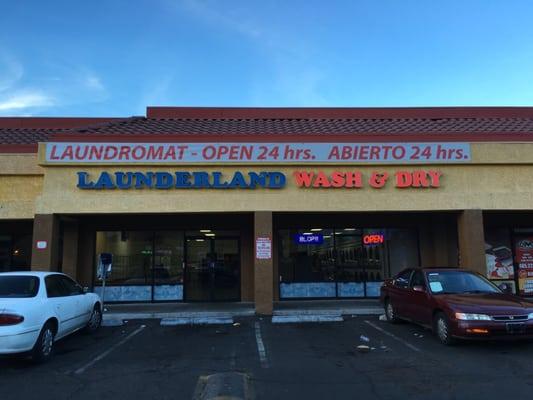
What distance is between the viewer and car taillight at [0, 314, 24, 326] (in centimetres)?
755

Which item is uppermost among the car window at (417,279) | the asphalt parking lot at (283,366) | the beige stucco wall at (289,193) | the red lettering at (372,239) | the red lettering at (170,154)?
the red lettering at (170,154)

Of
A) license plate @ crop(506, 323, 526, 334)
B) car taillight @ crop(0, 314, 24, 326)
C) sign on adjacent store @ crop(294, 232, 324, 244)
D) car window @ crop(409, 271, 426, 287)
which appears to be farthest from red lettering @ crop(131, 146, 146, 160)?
license plate @ crop(506, 323, 526, 334)

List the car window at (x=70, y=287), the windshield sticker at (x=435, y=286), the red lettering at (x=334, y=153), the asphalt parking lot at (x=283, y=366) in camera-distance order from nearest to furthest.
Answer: the asphalt parking lot at (x=283, y=366)
the car window at (x=70, y=287)
the windshield sticker at (x=435, y=286)
the red lettering at (x=334, y=153)

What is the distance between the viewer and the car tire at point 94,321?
11.1m

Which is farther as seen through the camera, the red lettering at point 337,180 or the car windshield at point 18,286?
the red lettering at point 337,180

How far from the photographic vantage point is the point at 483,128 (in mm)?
16906

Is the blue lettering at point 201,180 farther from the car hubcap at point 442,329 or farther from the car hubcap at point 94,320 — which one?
the car hubcap at point 442,329

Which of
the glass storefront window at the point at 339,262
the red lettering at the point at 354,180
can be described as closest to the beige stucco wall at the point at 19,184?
the glass storefront window at the point at 339,262

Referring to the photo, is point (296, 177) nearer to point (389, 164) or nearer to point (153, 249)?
point (389, 164)

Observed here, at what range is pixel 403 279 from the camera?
11.8m

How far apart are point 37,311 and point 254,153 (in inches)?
308

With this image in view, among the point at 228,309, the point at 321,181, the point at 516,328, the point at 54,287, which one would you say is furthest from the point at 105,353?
the point at 321,181

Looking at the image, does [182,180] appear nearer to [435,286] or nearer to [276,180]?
[276,180]

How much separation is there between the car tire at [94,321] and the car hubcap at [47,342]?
2.56 metres
